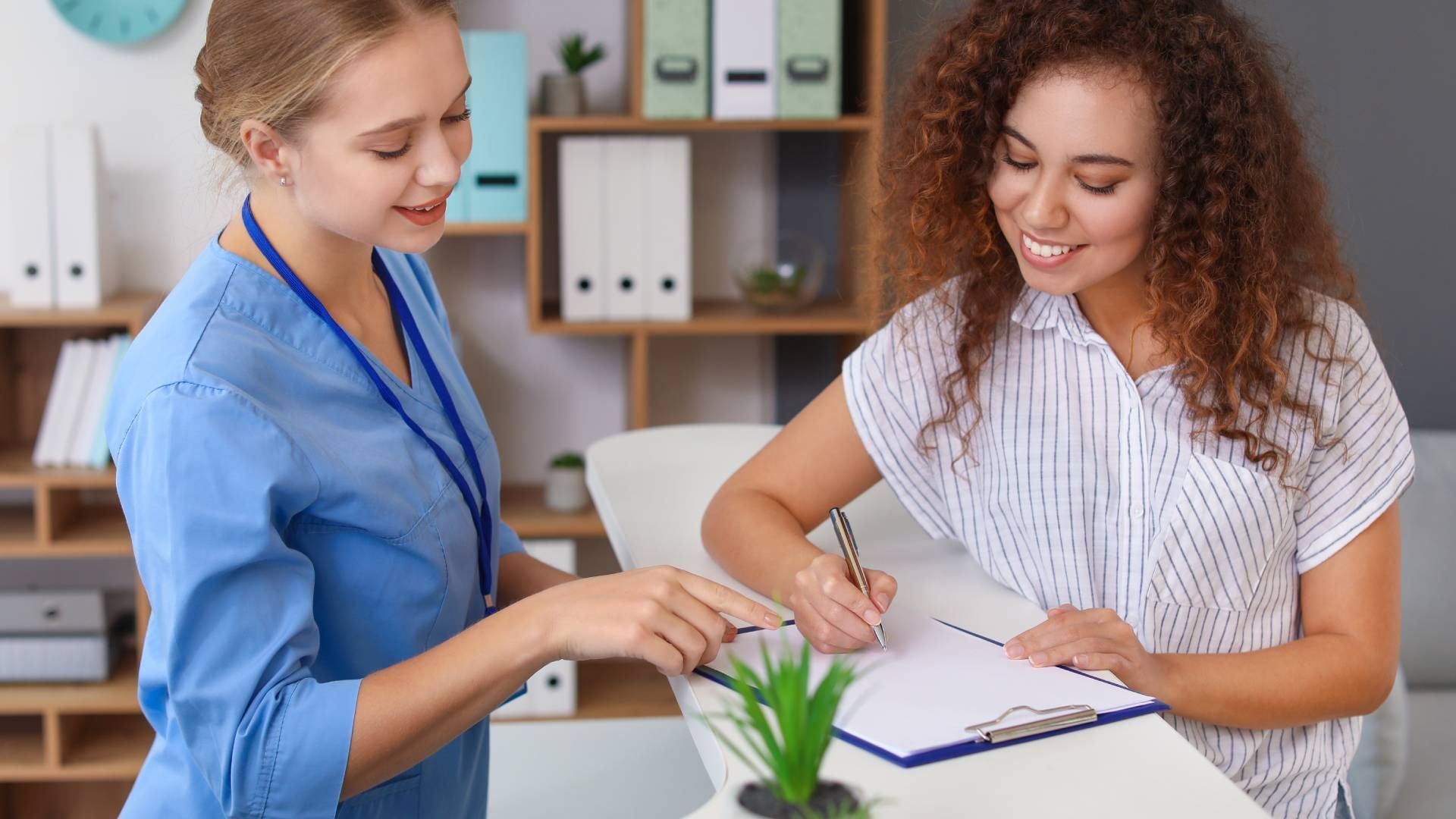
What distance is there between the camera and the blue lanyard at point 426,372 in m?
1.16

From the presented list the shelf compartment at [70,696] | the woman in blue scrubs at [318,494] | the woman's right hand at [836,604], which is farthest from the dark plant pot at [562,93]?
the woman's right hand at [836,604]

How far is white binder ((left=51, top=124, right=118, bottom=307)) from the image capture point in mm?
2738

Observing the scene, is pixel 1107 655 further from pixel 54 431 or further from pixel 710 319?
pixel 54 431

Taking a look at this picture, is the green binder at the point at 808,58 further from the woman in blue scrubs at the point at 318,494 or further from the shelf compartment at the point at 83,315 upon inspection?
the woman in blue scrubs at the point at 318,494

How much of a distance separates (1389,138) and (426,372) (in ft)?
7.15

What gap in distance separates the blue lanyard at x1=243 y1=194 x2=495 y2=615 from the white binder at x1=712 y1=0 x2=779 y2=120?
4.95 ft

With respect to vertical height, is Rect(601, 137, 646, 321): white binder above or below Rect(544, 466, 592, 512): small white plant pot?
above

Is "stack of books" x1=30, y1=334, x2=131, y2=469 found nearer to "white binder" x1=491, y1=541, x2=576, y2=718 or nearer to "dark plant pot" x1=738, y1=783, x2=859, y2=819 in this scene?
"white binder" x1=491, y1=541, x2=576, y2=718

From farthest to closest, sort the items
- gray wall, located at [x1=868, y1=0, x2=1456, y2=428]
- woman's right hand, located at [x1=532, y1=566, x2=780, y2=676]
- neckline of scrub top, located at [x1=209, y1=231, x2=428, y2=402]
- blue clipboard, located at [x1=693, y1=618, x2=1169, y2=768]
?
gray wall, located at [x1=868, y1=0, x2=1456, y2=428] < neckline of scrub top, located at [x1=209, y1=231, x2=428, y2=402] < woman's right hand, located at [x1=532, y1=566, x2=780, y2=676] < blue clipboard, located at [x1=693, y1=618, x2=1169, y2=768]

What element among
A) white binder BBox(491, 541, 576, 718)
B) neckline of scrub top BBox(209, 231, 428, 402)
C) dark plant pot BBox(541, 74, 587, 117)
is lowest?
white binder BBox(491, 541, 576, 718)

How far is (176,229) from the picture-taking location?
3.03 metres

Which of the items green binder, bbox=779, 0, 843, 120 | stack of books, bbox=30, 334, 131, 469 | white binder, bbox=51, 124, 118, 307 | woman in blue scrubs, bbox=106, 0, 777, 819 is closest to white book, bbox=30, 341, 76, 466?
stack of books, bbox=30, 334, 131, 469

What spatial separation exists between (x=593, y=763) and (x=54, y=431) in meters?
1.77

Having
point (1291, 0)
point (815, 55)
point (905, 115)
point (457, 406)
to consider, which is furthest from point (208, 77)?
point (1291, 0)
